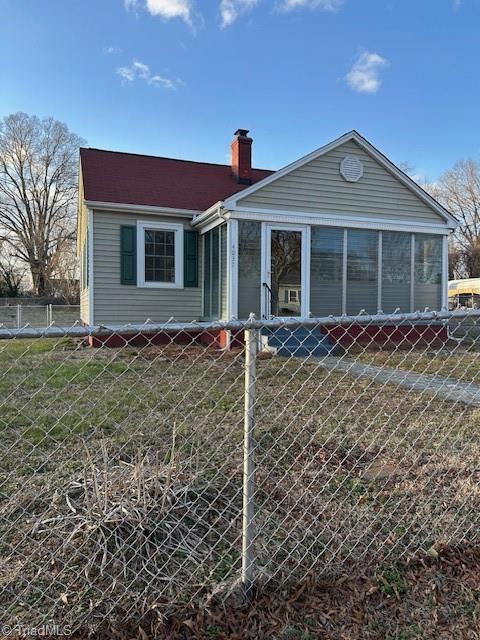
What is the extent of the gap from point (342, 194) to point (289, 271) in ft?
7.06

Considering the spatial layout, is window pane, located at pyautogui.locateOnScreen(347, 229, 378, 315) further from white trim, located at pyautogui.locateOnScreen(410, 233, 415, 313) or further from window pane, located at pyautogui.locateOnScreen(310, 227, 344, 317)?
white trim, located at pyautogui.locateOnScreen(410, 233, 415, 313)

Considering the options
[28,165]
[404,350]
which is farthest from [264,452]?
[28,165]

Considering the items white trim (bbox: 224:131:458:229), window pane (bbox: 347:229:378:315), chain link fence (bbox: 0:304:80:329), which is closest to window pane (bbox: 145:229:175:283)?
white trim (bbox: 224:131:458:229)

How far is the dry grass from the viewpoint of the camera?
6.02 feet

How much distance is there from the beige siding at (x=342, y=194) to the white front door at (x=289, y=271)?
57cm

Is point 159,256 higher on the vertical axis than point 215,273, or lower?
higher

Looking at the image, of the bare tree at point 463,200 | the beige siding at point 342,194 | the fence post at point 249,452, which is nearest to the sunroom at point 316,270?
the beige siding at point 342,194

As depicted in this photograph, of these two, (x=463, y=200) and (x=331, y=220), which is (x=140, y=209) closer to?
(x=331, y=220)

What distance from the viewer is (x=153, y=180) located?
10.9 meters

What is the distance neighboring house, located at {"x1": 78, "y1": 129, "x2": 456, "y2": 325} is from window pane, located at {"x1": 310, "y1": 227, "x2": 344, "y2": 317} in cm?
2

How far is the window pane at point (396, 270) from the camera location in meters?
9.95

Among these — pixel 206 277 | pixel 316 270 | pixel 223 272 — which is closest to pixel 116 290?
pixel 206 277

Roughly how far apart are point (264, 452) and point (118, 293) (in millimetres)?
7353

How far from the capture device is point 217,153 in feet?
59.7
